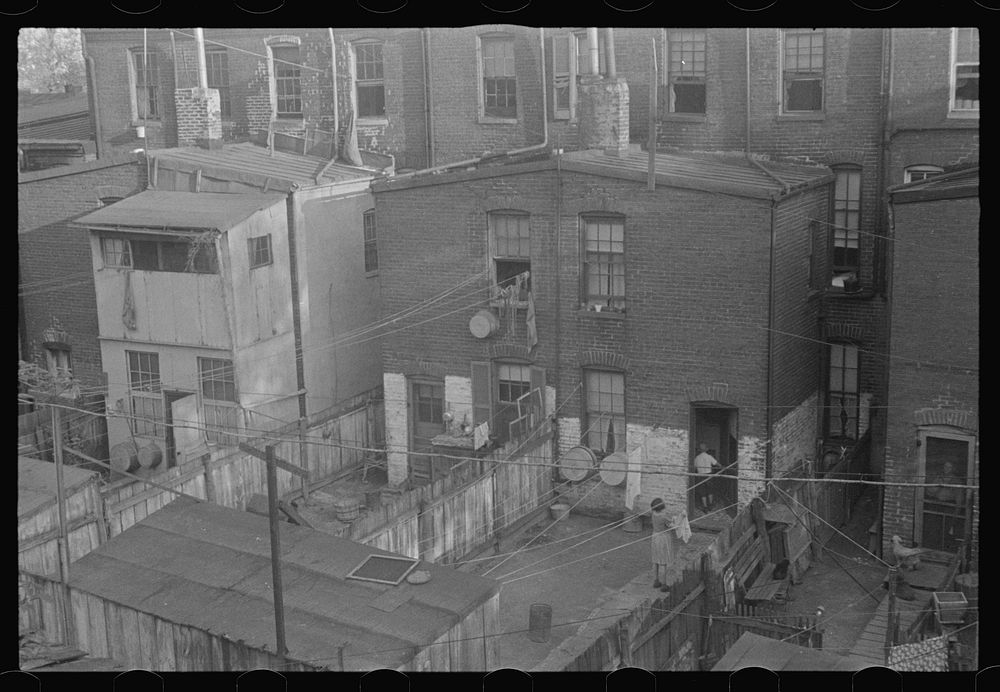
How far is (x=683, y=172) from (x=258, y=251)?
6.85m

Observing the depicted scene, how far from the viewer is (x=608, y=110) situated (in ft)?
59.5

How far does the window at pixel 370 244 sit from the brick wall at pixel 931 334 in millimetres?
9649

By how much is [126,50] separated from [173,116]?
5.16 ft

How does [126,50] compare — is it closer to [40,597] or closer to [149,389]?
[149,389]

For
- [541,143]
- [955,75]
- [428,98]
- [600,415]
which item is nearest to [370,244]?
[428,98]

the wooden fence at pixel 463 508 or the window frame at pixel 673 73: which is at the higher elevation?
the window frame at pixel 673 73

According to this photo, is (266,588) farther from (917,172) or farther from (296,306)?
(917,172)

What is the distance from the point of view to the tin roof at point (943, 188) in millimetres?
13914

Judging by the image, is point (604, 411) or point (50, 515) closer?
point (50, 515)

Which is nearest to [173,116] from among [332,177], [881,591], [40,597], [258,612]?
[332,177]

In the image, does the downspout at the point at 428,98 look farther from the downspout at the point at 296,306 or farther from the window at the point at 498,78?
the downspout at the point at 296,306

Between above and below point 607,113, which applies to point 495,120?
below

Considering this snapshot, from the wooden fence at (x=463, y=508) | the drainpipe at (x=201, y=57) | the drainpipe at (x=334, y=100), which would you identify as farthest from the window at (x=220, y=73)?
the wooden fence at (x=463, y=508)

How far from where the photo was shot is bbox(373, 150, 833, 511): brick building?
54.6 feet
